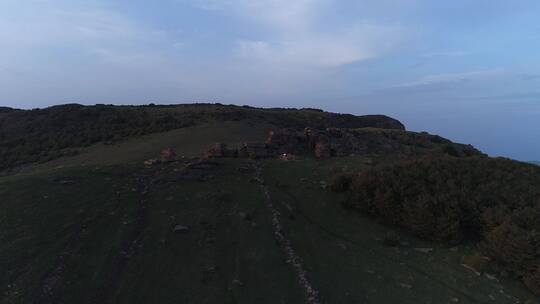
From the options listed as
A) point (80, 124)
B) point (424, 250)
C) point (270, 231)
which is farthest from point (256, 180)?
point (80, 124)

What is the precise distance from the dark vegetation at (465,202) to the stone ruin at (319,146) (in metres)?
7.63

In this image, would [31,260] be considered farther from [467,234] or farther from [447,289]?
[467,234]

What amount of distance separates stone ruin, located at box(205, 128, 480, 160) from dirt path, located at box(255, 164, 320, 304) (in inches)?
265

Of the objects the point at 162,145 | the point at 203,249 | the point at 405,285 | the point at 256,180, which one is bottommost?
the point at 405,285

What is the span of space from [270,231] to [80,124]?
114 ft

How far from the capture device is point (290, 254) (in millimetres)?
16344

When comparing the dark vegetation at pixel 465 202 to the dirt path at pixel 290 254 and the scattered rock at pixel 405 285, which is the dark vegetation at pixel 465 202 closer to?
the dirt path at pixel 290 254

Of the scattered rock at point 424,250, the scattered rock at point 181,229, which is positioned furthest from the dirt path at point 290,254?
the scattered rock at point 424,250

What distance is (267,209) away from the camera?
20234 millimetres

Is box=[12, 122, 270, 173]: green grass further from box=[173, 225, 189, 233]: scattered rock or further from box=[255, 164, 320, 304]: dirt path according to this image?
box=[173, 225, 189, 233]: scattered rock

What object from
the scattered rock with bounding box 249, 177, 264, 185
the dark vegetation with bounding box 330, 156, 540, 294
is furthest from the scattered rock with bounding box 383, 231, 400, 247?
the scattered rock with bounding box 249, 177, 264, 185

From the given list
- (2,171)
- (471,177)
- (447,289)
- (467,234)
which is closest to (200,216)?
(447,289)

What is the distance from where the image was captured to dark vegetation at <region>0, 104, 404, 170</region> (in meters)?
38.3

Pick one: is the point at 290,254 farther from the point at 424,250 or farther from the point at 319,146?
the point at 319,146
